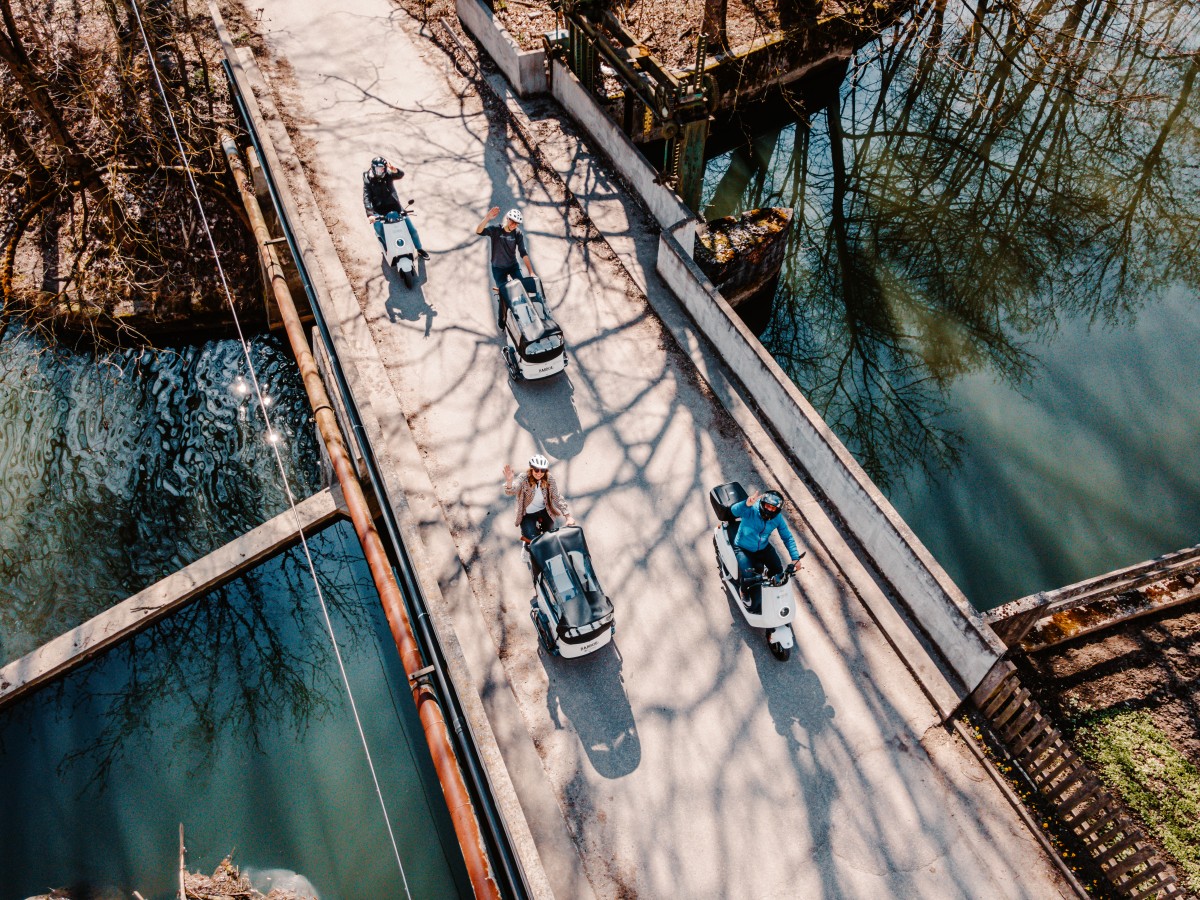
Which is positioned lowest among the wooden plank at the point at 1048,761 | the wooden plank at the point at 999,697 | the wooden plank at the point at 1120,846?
the wooden plank at the point at 1120,846

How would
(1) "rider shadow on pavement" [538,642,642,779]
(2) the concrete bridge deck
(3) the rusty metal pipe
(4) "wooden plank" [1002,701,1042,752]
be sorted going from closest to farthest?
(3) the rusty metal pipe < (2) the concrete bridge deck < (4) "wooden plank" [1002,701,1042,752] < (1) "rider shadow on pavement" [538,642,642,779]

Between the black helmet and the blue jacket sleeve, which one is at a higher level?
the black helmet

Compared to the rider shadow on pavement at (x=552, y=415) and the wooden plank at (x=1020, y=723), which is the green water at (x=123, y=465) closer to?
the rider shadow on pavement at (x=552, y=415)

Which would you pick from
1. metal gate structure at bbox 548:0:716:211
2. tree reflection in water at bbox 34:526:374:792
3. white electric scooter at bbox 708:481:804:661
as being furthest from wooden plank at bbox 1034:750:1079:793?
metal gate structure at bbox 548:0:716:211

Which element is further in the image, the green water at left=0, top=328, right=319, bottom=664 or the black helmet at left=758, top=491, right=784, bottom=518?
the green water at left=0, top=328, right=319, bottom=664

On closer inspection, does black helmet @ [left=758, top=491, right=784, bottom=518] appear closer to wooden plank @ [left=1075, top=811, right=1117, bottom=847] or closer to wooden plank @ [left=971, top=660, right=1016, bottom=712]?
wooden plank @ [left=971, top=660, right=1016, bottom=712]

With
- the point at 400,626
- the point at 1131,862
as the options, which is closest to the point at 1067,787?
the point at 1131,862

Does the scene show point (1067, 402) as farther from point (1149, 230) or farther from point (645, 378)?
point (645, 378)

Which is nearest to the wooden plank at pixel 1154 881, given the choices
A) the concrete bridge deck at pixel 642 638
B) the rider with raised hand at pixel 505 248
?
the concrete bridge deck at pixel 642 638

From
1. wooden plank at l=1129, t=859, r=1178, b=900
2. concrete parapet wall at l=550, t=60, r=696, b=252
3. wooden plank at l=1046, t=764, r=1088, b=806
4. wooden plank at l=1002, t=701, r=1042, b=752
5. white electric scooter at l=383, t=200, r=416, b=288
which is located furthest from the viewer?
concrete parapet wall at l=550, t=60, r=696, b=252
